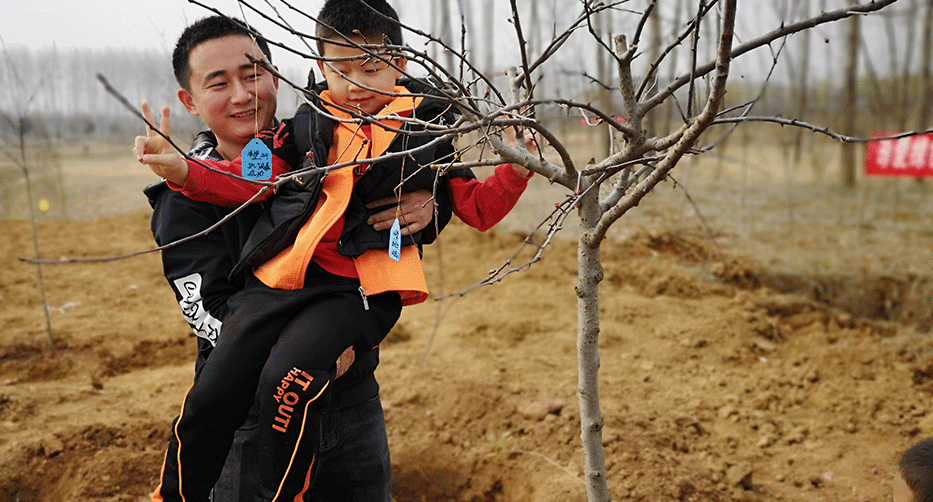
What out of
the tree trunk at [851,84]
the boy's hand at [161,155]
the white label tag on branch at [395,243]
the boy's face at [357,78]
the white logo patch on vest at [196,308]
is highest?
the tree trunk at [851,84]

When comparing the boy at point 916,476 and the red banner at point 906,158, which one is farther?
the red banner at point 906,158

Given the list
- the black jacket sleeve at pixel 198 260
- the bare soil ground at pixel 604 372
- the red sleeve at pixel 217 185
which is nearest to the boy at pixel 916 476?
the bare soil ground at pixel 604 372

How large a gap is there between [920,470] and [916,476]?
2cm

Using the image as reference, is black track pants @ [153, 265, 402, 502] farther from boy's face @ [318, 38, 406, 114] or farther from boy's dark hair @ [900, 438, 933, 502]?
boy's dark hair @ [900, 438, 933, 502]

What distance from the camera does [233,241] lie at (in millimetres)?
1985

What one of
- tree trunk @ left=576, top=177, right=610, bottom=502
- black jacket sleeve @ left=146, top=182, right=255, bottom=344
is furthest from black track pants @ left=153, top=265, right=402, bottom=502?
tree trunk @ left=576, top=177, right=610, bottom=502

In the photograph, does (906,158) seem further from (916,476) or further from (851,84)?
(916,476)

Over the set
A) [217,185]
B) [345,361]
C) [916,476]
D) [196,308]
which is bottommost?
[916,476]

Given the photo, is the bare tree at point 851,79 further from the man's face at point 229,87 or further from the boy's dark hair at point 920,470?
the man's face at point 229,87

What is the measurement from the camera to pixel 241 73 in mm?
1918

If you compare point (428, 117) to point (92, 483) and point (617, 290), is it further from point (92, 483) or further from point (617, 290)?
point (617, 290)

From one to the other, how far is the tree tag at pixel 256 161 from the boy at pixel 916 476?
5.52ft

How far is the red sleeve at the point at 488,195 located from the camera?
1.80 m

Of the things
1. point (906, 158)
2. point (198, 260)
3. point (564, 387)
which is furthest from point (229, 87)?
point (906, 158)
